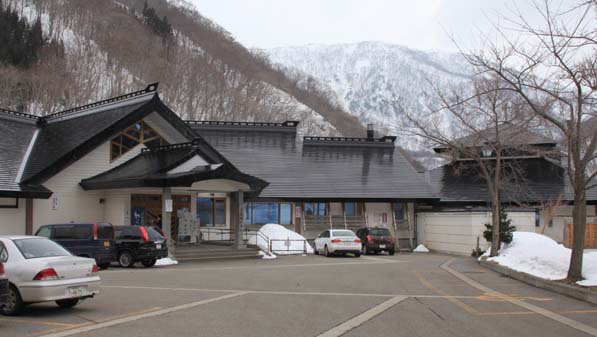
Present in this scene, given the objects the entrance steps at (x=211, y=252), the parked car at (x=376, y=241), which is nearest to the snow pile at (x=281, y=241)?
the entrance steps at (x=211, y=252)

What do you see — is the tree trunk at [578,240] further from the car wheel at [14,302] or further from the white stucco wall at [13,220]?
the white stucco wall at [13,220]

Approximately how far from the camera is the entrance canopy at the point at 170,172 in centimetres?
2439

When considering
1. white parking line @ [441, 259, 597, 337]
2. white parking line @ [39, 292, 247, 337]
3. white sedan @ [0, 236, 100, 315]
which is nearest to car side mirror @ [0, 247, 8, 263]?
white sedan @ [0, 236, 100, 315]

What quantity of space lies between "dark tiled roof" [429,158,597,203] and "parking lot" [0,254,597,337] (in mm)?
20174

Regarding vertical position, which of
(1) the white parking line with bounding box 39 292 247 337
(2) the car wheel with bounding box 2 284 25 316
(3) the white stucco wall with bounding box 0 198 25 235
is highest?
(3) the white stucco wall with bounding box 0 198 25 235

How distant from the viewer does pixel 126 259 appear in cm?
2150

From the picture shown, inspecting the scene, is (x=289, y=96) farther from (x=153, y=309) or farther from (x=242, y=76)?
(x=153, y=309)

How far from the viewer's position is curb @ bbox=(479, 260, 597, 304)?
13.1m

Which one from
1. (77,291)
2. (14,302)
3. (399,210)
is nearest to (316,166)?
(399,210)

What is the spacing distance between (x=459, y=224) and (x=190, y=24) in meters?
75.4

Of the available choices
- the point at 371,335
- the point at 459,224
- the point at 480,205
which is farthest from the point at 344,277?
the point at 480,205

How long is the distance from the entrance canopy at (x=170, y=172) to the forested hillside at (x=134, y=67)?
24.1 m

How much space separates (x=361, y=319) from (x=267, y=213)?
26297 mm

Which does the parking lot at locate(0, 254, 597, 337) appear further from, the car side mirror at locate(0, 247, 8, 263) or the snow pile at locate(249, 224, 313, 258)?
the snow pile at locate(249, 224, 313, 258)
